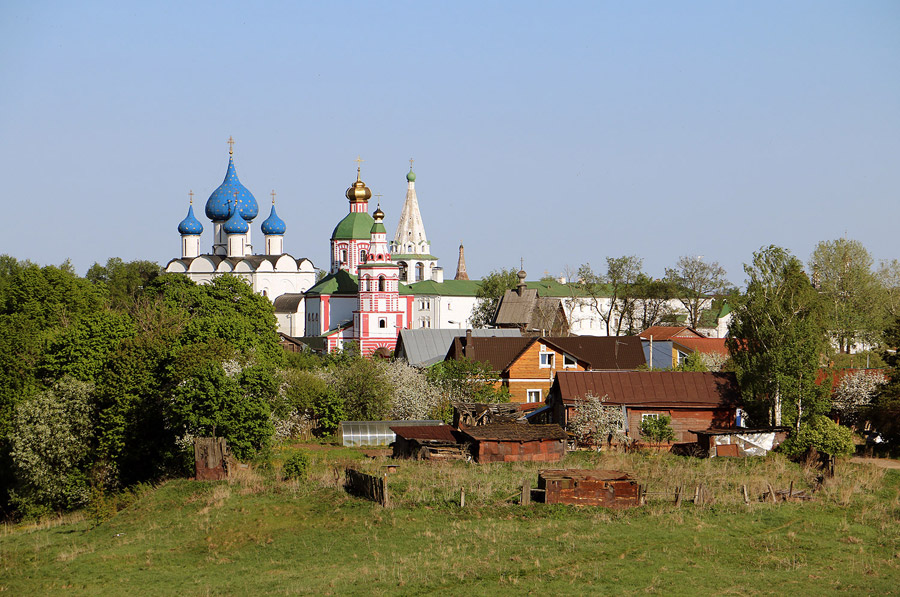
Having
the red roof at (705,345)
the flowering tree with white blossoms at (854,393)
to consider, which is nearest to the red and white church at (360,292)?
the red roof at (705,345)

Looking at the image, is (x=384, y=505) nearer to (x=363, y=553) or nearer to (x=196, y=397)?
(x=363, y=553)

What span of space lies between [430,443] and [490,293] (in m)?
76.1

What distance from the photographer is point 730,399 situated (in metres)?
38.5

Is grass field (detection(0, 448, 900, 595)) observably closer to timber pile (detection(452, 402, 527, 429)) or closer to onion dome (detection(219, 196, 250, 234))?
timber pile (detection(452, 402, 527, 429))

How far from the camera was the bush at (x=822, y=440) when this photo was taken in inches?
1310

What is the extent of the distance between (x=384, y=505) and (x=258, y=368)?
9128 millimetres

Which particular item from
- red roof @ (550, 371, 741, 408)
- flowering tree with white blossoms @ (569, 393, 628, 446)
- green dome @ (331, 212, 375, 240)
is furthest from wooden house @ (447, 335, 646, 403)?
green dome @ (331, 212, 375, 240)

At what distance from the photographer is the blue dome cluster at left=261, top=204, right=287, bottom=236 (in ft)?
379

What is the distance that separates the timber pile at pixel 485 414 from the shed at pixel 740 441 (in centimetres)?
638

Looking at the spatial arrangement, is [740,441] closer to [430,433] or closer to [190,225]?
[430,433]

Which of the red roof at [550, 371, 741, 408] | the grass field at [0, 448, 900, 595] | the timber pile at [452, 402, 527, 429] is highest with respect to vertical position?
the red roof at [550, 371, 741, 408]

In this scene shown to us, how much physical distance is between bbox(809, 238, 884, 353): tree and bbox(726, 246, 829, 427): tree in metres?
33.3

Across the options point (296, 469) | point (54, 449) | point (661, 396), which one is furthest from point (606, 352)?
point (54, 449)

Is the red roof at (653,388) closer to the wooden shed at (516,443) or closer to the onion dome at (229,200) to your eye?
the wooden shed at (516,443)
